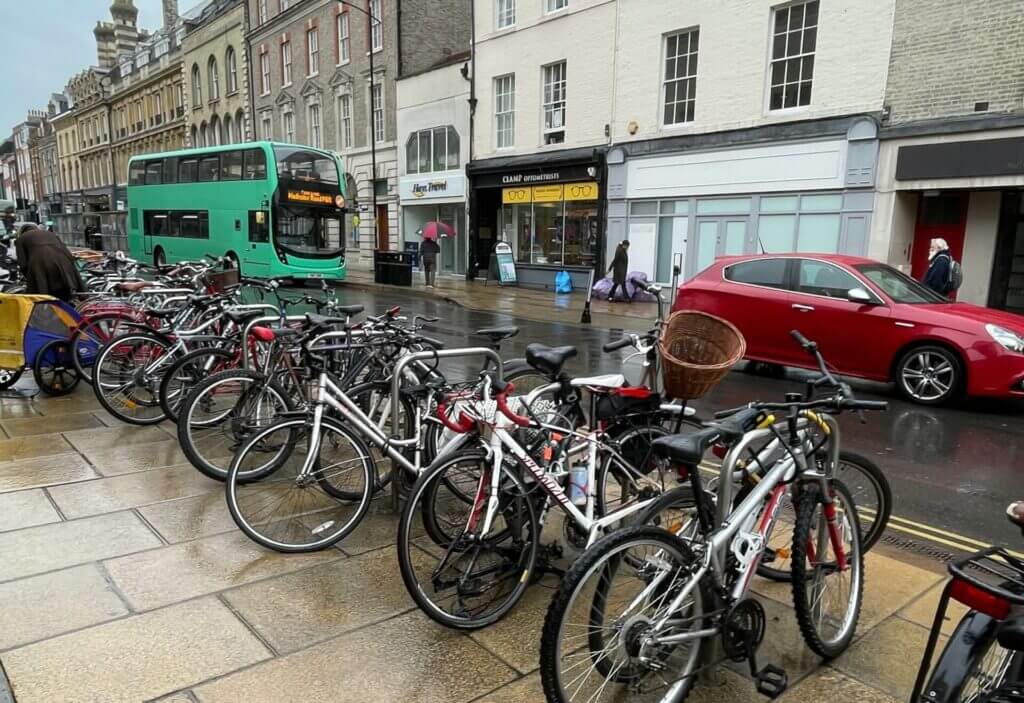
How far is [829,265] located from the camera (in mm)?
8547

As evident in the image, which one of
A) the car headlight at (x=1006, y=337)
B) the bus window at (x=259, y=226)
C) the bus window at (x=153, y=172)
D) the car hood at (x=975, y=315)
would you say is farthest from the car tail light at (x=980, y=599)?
the bus window at (x=153, y=172)

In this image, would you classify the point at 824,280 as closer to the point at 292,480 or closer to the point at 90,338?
the point at 292,480

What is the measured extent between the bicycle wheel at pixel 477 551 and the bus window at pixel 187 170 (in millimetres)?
22593

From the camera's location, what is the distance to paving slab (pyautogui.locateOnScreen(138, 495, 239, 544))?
3932mm

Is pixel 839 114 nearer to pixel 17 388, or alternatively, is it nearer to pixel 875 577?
pixel 875 577

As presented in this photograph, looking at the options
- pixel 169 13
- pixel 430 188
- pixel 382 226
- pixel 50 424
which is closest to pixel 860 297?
pixel 50 424

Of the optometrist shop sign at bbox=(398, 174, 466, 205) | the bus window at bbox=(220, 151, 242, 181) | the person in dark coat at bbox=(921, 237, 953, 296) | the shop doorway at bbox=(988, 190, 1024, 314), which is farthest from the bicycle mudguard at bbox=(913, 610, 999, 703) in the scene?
the optometrist shop sign at bbox=(398, 174, 466, 205)

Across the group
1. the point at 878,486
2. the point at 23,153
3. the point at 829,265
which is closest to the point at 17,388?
the point at 878,486

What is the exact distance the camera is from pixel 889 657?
2887mm

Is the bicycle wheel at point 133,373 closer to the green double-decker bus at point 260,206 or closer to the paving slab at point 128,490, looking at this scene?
the paving slab at point 128,490

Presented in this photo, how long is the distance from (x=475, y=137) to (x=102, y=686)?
2302 cm

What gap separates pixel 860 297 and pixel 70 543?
25.3ft

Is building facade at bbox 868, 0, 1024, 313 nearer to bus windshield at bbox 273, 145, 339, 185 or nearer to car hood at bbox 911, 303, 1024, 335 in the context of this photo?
car hood at bbox 911, 303, 1024, 335

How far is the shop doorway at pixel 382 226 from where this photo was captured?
30.1 meters
